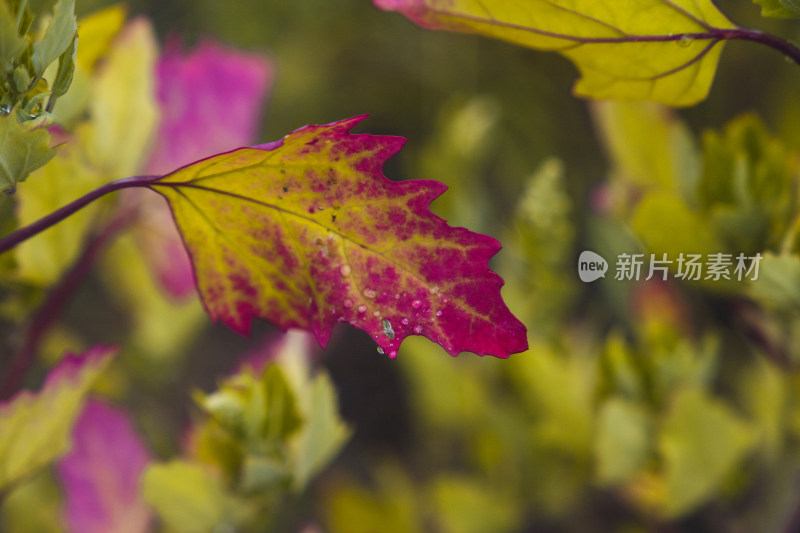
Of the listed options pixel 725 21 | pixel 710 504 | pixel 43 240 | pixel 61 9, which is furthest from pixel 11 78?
pixel 710 504

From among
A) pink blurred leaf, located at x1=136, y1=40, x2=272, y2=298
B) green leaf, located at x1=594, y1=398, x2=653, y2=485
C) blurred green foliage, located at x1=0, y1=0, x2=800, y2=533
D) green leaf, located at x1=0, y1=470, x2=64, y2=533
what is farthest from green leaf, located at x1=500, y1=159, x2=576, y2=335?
green leaf, located at x1=0, y1=470, x2=64, y2=533

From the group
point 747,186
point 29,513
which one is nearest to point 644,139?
point 747,186

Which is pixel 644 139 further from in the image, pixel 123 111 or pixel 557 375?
pixel 123 111

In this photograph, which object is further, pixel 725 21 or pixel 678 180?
pixel 678 180

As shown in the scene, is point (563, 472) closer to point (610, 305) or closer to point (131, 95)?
point (610, 305)

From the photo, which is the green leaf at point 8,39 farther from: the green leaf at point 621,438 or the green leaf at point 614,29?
the green leaf at point 621,438

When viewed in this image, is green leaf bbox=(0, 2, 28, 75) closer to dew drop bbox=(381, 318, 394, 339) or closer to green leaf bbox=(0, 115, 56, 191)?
green leaf bbox=(0, 115, 56, 191)

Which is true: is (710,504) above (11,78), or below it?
below
